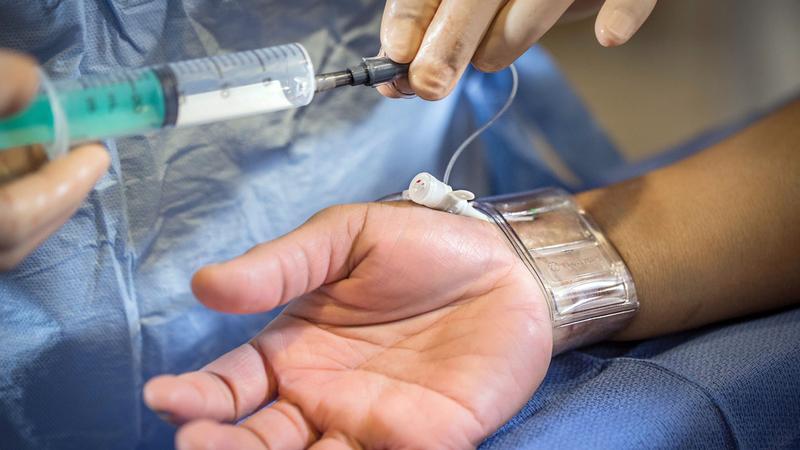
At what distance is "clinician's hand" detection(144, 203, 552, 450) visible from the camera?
699 mm

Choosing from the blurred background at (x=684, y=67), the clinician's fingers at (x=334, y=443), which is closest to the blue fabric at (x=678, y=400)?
the clinician's fingers at (x=334, y=443)

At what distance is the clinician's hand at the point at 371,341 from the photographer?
2.29 feet

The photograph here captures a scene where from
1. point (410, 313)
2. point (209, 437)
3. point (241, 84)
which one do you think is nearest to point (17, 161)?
point (241, 84)

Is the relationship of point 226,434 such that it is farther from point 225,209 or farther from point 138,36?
point 138,36

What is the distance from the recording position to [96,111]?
0.69m

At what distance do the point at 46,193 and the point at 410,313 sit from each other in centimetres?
43

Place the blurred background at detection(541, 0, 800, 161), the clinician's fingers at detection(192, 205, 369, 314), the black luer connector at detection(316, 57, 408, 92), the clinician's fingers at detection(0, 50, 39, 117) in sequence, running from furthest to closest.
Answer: the blurred background at detection(541, 0, 800, 161) → the black luer connector at detection(316, 57, 408, 92) → the clinician's fingers at detection(192, 205, 369, 314) → the clinician's fingers at detection(0, 50, 39, 117)

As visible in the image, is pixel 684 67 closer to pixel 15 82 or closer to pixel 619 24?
pixel 619 24

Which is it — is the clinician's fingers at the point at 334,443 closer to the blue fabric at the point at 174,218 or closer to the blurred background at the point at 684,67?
the blue fabric at the point at 174,218

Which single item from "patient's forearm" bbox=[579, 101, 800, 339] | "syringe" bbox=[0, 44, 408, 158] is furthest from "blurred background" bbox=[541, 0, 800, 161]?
"syringe" bbox=[0, 44, 408, 158]

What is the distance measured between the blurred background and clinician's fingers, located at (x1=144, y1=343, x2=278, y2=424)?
1.60 metres

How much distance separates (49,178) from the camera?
62 cm

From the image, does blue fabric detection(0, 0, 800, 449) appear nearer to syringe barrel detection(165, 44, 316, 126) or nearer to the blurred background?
syringe barrel detection(165, 44, 316, 126)

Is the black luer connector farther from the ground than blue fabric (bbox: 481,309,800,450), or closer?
farther from the ground
